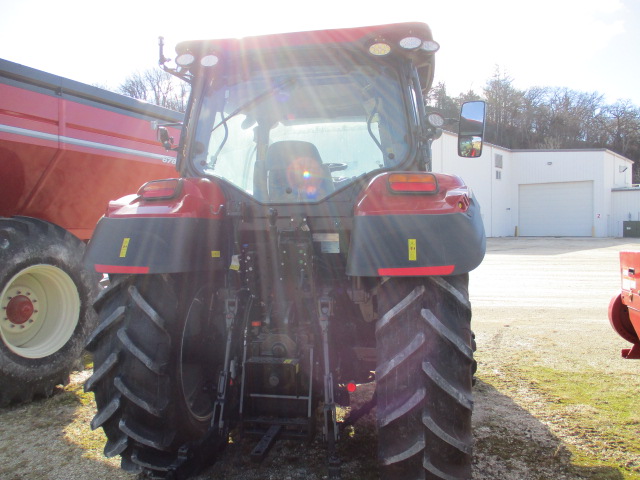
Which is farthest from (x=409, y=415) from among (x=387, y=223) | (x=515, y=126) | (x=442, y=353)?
(x=515, y=126)

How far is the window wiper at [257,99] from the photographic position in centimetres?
290

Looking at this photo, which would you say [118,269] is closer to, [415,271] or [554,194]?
[415,271]

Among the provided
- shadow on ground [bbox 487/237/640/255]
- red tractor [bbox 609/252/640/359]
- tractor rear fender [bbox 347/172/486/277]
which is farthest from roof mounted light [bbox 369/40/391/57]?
shadow on ground [bbox 487/237/640/255]

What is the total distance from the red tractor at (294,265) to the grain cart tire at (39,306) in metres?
1.55

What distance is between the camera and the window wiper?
9.50 feet

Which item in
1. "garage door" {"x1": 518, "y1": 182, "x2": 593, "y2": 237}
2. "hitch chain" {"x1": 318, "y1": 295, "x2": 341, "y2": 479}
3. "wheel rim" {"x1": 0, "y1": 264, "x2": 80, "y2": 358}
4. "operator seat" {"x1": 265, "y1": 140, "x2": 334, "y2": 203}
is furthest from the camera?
"garage door" {"x1": 518, "y1": 182, "x2": 593, "y2": 237}

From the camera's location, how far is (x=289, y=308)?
2613mm

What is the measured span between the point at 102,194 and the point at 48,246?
3.28 feet

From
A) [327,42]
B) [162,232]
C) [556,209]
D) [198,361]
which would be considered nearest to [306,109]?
[327,42]

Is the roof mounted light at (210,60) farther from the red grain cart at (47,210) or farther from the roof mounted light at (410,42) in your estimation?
the red grain cart at (47,210)

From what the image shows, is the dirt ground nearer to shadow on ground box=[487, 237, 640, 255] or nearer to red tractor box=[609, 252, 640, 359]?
red tractor box=[609, 252, 640, 359]

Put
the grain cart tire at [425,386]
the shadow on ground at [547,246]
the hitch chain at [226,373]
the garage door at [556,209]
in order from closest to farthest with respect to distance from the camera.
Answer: the grain cart tire at [425,386]
the hitch chain at [226,373]
the shadow on ground at [547,246]
the garage door at [556,209]

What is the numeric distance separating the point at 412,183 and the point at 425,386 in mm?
883

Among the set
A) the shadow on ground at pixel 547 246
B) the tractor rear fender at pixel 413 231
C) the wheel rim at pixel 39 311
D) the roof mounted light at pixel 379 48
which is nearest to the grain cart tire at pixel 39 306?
the wheel rim at pixel 39 311
